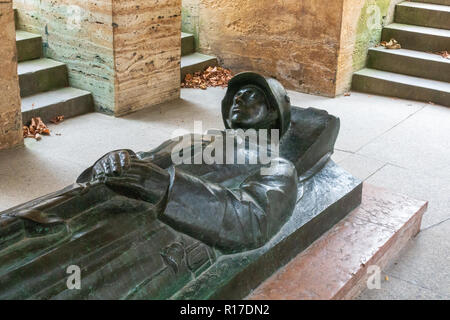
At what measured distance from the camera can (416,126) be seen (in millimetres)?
6566

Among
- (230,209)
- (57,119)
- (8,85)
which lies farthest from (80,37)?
(230,209)

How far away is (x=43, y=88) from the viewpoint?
659cm

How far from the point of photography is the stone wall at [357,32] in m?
7.36

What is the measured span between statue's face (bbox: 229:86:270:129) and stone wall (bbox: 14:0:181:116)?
3.20 metres

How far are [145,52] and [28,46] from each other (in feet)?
4.32

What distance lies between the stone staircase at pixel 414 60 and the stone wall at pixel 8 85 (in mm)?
4285

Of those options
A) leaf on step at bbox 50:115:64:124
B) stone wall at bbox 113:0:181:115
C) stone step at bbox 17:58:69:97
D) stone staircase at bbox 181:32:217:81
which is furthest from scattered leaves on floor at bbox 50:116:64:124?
stone staircase at bbox 181:32:217:81

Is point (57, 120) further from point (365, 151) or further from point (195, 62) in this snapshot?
point (365, 151)

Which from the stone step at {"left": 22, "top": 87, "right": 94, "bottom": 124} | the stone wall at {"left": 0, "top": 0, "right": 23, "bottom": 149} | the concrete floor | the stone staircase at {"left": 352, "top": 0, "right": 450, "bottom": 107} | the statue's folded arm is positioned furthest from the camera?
the stone staircase at {"left": 352, "top": 0, "right": 450, "bottom": 107}

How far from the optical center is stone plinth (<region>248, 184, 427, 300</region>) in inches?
118

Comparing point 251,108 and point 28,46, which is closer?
point 251,108

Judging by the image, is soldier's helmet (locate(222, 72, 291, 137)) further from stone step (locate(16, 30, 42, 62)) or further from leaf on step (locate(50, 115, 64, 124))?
stone step (locate(16, 30, 42, 62))

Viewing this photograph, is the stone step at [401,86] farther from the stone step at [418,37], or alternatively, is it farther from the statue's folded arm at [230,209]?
the statue's folded arm at [230,209]
